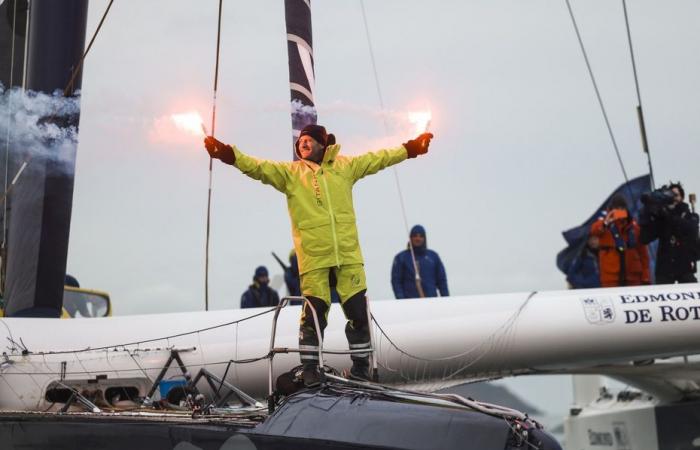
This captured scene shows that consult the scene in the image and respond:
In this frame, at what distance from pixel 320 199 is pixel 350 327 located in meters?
0.69

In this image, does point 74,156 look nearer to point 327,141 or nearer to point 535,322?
point 327,141

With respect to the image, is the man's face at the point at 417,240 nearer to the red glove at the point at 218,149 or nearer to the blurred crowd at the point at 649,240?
the blurred crowd at the point at 649,240

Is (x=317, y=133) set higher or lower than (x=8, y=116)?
lower

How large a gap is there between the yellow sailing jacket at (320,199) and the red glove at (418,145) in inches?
1.4

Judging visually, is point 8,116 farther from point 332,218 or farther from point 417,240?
point 332,218

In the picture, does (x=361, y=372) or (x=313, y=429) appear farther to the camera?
(x=361, y=372)

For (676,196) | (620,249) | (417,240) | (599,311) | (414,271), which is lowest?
(599,311)

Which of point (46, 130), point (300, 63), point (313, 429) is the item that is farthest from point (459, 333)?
point (313, 429)

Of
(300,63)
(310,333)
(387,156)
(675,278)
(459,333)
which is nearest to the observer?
(310,333)

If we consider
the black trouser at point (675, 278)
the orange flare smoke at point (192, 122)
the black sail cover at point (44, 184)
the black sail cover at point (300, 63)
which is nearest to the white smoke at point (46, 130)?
the black sail cover at point (44, 184)

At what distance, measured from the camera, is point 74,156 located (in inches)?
340

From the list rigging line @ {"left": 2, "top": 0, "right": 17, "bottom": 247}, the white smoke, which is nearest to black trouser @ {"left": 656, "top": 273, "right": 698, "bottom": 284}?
the white smoke

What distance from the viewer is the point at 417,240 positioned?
10.2 metres

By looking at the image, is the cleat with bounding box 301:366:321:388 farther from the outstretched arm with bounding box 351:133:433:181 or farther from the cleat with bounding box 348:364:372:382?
the outstretched arm with bounding box 351:133:433:181
